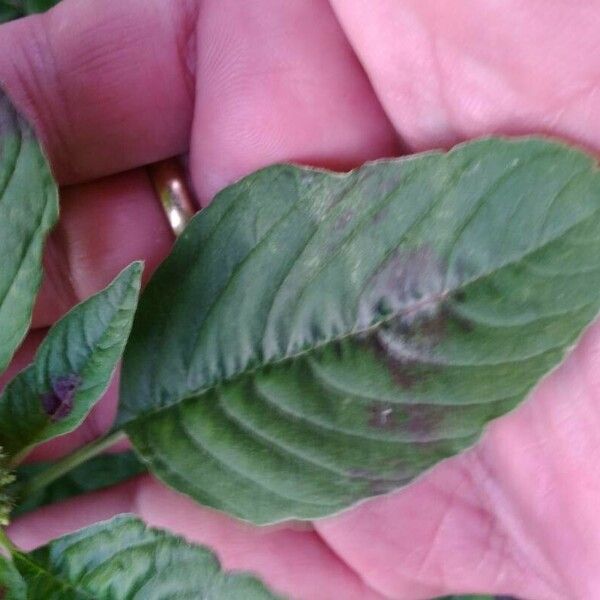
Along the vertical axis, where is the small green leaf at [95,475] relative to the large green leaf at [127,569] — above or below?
below

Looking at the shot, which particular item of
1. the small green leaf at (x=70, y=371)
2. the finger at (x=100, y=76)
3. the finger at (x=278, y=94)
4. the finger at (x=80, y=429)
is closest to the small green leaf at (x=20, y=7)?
the finger at (x=100, y=76)

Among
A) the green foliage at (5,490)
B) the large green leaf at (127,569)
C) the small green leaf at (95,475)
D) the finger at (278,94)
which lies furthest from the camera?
the small green leaf at (95,475)

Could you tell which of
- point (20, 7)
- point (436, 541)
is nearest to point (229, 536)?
point (436, 541)

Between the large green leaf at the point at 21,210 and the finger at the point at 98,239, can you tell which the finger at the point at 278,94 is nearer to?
the finger at the point at 98,239

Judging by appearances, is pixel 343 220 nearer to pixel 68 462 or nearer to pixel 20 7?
pixel 68 462

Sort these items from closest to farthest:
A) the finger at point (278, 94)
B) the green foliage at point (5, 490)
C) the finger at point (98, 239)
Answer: the green foliage at point (5, 490), the finger at point (278, 94), the finger at point (98, 239)

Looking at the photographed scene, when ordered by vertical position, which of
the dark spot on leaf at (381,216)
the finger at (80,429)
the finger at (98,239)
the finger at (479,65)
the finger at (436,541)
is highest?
the finger at (479,65)

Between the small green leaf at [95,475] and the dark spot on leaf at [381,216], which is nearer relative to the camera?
the dark spot on leaf at [381,216]

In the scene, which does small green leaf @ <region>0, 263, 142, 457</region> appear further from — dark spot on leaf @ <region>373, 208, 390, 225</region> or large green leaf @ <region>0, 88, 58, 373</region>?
dark spot on leaf @ <region>373, 208, 390, 225</region>
